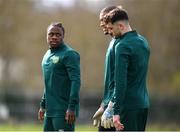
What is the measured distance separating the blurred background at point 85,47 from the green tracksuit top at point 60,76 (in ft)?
70.3

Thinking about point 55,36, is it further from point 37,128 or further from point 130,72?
point 37,128

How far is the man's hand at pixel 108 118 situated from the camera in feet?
31.6

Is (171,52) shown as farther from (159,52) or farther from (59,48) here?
(59,48)

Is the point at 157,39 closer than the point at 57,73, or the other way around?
the point at 57,73

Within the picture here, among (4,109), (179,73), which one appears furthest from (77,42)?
(4,109)

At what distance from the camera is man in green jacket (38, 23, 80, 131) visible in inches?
435

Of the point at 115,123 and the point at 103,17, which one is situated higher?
the point at 103,17

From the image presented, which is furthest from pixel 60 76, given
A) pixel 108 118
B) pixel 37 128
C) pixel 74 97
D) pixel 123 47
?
pixel 37 128

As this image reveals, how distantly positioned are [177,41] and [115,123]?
33915 mm

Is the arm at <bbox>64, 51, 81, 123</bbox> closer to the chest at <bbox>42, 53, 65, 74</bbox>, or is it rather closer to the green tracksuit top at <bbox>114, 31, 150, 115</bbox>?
the chest at <bbox>42, 53, 65, 74</bbox>

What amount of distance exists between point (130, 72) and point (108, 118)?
0.57 metres

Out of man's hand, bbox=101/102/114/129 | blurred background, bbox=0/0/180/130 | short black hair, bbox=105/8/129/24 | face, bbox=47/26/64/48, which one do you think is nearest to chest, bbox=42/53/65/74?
face, bbox=47/26/64/48

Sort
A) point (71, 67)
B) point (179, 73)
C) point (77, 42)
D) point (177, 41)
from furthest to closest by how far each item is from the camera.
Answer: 1. point (77, 42)
2. point (179, 73)
3. point (177, 41)
4. point (71, 67)

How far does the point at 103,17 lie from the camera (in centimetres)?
973
